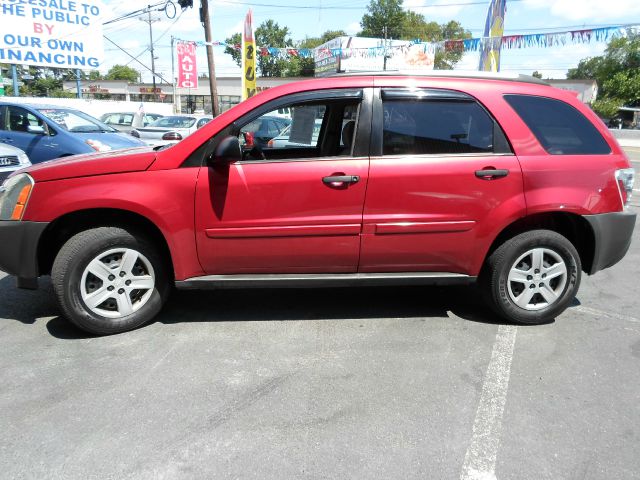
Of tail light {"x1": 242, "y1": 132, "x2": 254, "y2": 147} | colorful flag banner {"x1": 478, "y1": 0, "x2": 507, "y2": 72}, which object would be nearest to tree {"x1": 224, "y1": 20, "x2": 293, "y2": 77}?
colorful flag banner {"x1": 478, "y1": 0, "x2": 507, "y2": 72}

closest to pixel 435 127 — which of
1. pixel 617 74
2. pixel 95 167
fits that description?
pixel 95 167

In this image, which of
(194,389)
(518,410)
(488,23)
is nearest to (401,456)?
(518,410)

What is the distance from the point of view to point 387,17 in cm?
7531

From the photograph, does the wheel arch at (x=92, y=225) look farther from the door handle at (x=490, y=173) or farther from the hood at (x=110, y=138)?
the hood at (x=110, y=138)

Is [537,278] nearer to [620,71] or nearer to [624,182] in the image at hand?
[624,182]

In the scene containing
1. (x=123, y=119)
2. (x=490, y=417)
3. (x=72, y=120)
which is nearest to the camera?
(x=490, y=417)

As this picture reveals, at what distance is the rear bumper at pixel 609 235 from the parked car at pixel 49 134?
7520 millimetres

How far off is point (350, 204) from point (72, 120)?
25.7 feet

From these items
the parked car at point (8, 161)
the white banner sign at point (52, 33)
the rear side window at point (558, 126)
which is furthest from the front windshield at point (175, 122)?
the rear side window at point (558, 126)

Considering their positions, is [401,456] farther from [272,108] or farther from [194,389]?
[272,108]

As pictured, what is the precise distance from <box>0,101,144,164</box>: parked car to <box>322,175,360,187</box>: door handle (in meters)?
6.29

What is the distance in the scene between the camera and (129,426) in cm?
252

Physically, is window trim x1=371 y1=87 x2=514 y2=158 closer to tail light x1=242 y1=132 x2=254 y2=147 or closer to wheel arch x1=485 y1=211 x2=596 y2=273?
wheel arch x1=485 y1=211 x2=596 y2=273

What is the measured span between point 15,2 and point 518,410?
75.7ft
